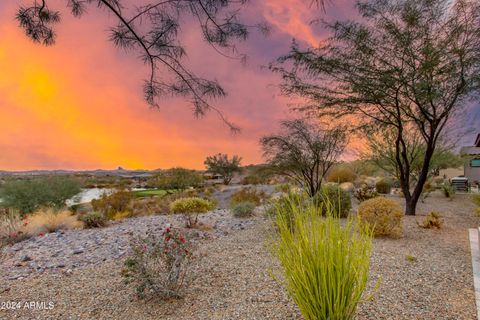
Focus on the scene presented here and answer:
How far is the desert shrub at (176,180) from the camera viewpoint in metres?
24.0

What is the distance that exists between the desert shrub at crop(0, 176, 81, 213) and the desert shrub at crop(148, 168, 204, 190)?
8.21 metres

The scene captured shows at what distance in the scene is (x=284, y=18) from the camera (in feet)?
13.3

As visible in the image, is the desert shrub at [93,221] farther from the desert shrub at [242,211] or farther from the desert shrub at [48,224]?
the desert shrub at [242,211]

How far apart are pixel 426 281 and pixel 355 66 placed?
6.18 meters

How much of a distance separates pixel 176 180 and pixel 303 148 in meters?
13.2

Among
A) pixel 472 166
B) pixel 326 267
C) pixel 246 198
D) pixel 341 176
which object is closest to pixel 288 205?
pixel 326 267

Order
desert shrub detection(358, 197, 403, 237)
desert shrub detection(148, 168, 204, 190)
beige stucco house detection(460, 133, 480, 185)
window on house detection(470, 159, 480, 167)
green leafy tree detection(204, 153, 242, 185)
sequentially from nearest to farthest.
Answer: desert shrub detection(358, 197, 403, 237)
beige stucco house detection(460, 133, 480, 185)
window on house detection(470, 159, 480, 167)
desert shrub detection(148, 168, 204, 190)
green leafy tree detection(204, 153, 242, 185)

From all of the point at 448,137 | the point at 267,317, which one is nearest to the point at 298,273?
the point at 267,317

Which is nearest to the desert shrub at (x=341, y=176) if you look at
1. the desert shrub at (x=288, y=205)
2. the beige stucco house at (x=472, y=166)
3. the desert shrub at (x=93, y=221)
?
the beige stucco house at (x=472, y=166)

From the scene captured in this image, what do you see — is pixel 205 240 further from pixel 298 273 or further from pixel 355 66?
pixel 355 66

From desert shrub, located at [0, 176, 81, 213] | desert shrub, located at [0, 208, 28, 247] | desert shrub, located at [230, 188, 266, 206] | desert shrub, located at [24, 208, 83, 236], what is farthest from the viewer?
desert shrub, located at [0, 176, 81, 213]

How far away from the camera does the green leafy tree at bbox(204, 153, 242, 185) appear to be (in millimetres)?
36625

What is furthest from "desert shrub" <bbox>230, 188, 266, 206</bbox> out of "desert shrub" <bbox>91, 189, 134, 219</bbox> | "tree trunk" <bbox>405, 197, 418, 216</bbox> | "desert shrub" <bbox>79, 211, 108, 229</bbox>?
"tree trunk" <bbox>405, 197, 418, 216</bbox>

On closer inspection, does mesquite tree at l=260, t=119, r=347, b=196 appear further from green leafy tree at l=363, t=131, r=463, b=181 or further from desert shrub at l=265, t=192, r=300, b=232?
desert shrub at l=265, t=192, r=300, b=232
